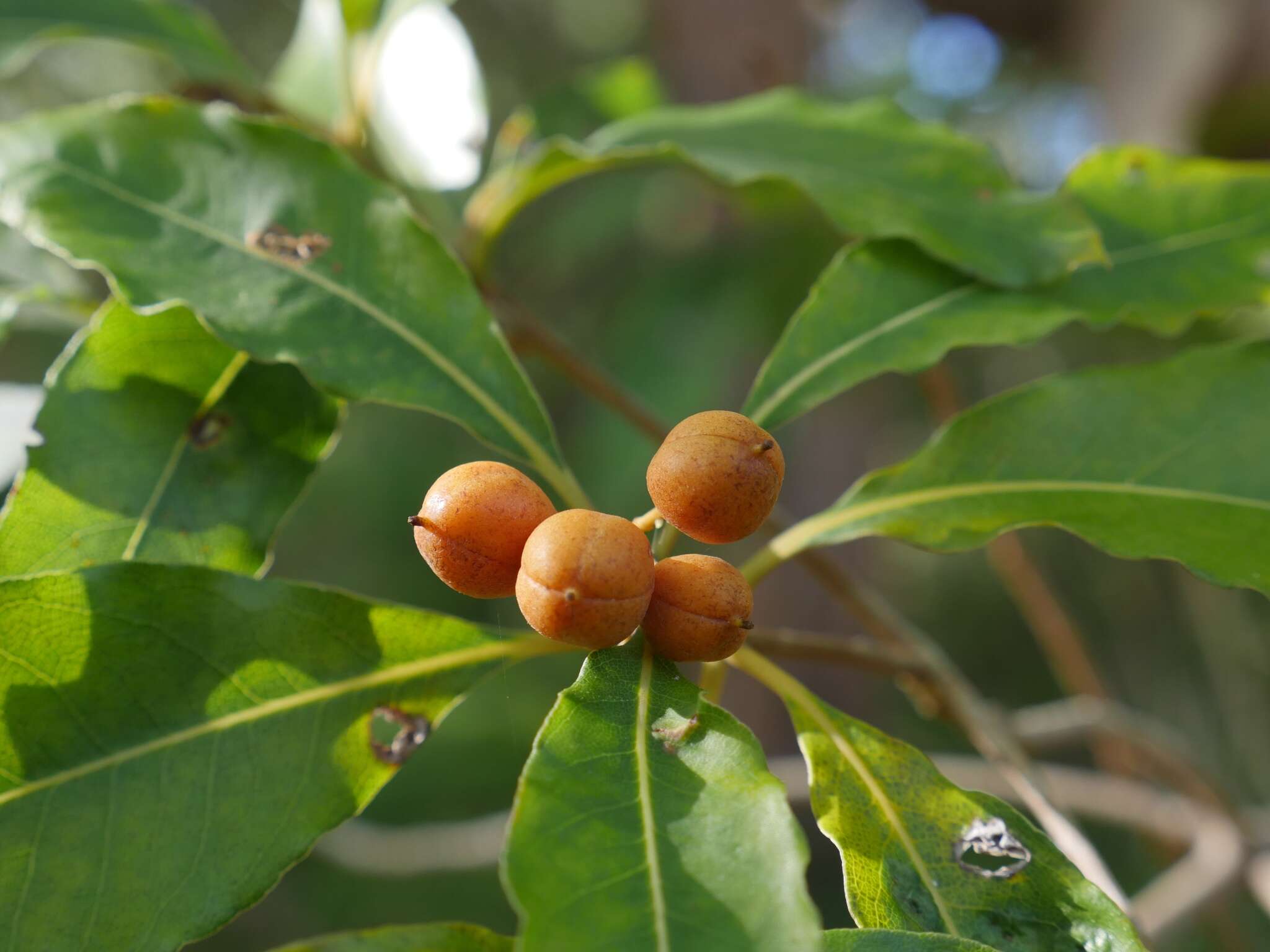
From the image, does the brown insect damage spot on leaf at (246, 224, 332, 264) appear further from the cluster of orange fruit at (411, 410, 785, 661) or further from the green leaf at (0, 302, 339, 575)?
the cluster of orange fruit at (411, 410, 785, 661)

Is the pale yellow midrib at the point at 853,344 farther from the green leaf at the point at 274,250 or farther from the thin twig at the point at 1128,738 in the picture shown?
the thin twig at the point at 1128,738

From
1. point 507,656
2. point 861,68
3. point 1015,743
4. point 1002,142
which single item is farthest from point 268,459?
point 1002,142

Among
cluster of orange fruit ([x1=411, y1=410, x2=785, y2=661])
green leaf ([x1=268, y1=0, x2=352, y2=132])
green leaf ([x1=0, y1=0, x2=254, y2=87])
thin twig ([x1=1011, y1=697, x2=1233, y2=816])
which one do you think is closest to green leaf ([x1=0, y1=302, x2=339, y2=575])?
cluster of orange fruit ([x1=411, y1=410, x2=785, y2=661])

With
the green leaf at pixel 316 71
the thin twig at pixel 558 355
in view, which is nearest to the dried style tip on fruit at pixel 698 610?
the thin twig at pixel 558 355

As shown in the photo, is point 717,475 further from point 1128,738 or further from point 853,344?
point 1128,738

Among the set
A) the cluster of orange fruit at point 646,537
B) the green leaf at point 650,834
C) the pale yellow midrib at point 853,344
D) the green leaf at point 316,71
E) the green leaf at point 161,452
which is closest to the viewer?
the green leaf at point 650,834
